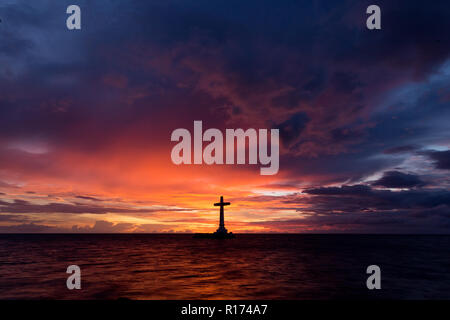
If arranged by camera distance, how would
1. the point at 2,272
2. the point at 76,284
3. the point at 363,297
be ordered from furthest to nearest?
the point at 2,272 → the point at 76,284 → the point at 363,297

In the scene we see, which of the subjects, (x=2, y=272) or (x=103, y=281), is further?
(x=2, y=272)

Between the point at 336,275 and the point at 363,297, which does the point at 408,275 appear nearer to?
the point at 336,275
